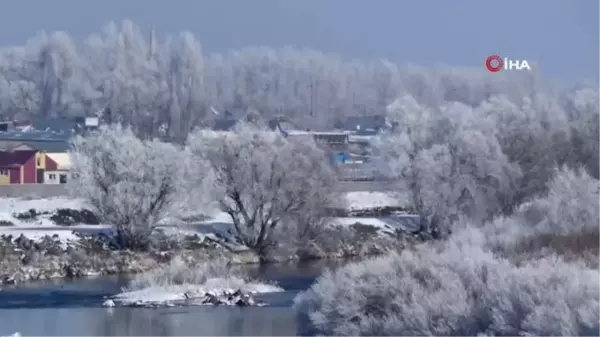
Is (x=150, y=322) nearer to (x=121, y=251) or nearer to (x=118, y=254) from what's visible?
(x=118, y=254)

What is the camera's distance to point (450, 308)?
20250 mm

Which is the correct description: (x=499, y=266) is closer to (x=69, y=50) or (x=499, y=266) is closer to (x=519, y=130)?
(x=519, y=130)

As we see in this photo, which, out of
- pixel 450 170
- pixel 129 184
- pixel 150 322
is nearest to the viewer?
pixel 150 322

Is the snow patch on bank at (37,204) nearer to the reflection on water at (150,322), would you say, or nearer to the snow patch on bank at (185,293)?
the snow patch on bank at (185,293)

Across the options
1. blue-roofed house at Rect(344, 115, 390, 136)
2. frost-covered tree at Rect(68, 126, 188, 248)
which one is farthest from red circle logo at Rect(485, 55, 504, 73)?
frost-covered tree at Rect(68, 126, 188, 248)

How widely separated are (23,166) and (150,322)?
33.1 m

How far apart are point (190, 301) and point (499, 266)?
10531 millimetres

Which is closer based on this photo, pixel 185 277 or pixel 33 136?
pixel 185 277

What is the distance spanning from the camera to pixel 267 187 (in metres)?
42.1

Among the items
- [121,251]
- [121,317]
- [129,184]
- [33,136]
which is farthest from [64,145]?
[121,317]

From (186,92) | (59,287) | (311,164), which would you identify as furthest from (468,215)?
(186,92)

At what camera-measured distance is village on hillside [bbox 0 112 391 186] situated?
58.2m

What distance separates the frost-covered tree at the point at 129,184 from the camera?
4097cm

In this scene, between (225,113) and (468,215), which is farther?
(225,113)
